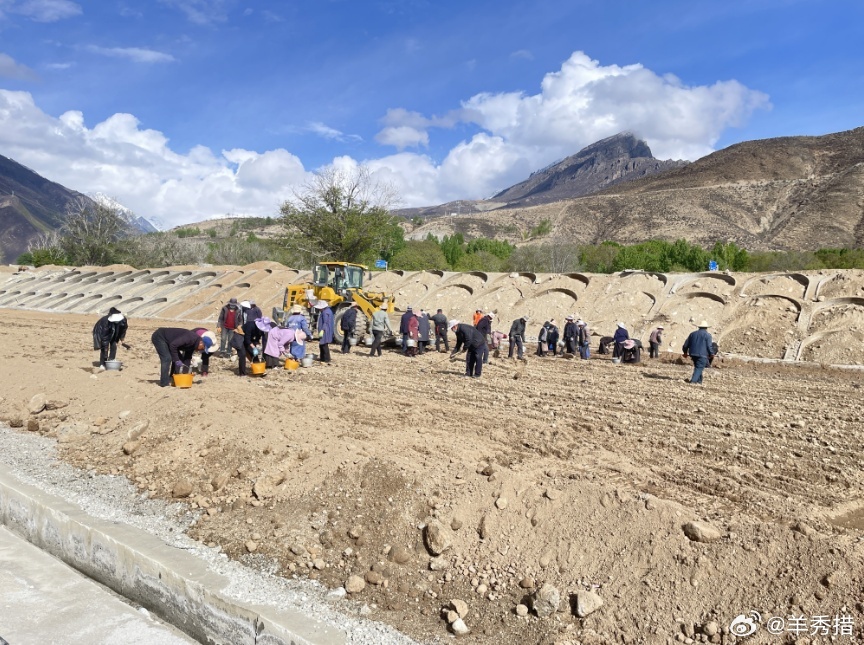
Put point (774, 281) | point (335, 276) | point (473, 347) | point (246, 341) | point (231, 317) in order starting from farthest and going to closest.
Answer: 1. point (774, 281)
2. point (335, 276)
3. point (231, 317)
4. point (473, 347)
5. point (246, 341)

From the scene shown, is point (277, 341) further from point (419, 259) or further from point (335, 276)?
point (419, 259)

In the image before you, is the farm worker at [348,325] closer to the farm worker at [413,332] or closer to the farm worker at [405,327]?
the farm worker at [405,327]

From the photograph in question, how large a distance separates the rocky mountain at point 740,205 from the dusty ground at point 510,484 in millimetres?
57132

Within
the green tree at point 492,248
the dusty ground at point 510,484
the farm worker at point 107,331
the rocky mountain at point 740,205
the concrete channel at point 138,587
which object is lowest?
the concrete channel at point 138,587

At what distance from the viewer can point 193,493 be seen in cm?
630

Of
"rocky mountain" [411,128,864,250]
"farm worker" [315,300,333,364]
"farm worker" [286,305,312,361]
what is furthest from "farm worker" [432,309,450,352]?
"rocky mountain" [411,128,864,250]

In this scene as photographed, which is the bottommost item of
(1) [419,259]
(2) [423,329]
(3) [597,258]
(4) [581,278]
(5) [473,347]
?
(5) [473,347]

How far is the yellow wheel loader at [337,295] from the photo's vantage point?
16312 mm

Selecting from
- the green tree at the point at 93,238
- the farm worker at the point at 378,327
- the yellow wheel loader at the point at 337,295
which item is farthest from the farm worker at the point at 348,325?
the green tree at the point at 93,238

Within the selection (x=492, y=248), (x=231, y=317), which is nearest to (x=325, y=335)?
(x=231, y=317)

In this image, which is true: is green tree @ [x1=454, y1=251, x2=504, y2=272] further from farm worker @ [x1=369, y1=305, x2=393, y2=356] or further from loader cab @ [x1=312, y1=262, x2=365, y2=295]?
farm worker @ [x1=369, y1=305, x2=393, y2=356]

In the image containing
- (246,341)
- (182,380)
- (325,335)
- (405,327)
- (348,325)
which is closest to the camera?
(182,380)

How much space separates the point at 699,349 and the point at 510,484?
24.2ft

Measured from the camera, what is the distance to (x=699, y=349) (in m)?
11.3
